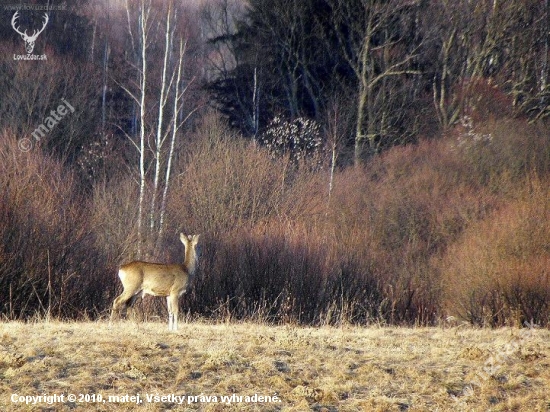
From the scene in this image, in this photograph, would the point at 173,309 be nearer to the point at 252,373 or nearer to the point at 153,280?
the point at 153,280

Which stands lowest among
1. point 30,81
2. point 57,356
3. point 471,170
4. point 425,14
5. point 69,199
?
point 57,356

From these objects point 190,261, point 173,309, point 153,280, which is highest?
point 190,261

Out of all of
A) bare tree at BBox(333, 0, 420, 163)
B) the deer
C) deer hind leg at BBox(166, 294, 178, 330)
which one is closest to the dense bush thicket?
the deer

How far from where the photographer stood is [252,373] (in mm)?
9906

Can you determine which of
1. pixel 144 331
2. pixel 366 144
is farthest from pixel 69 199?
pixel 366 144

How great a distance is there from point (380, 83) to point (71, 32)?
18069 mm

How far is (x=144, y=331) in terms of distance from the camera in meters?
11.8

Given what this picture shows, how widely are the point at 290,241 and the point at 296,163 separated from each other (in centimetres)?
1004

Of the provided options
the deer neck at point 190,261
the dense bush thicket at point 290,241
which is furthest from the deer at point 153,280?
the dense bush thicket at point 290,241

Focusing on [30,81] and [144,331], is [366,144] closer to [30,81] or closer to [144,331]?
[30,81]

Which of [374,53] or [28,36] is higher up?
[28,36]

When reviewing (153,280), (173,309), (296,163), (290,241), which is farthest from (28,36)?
(173,309)

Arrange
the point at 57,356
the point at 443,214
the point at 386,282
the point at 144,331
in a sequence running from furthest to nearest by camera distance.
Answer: the point at 443,214
the point at 386,282
the point at 144,331
the point at 57,356

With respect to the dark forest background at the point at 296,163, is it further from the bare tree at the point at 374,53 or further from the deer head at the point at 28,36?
the deer head at the point at 28,36
